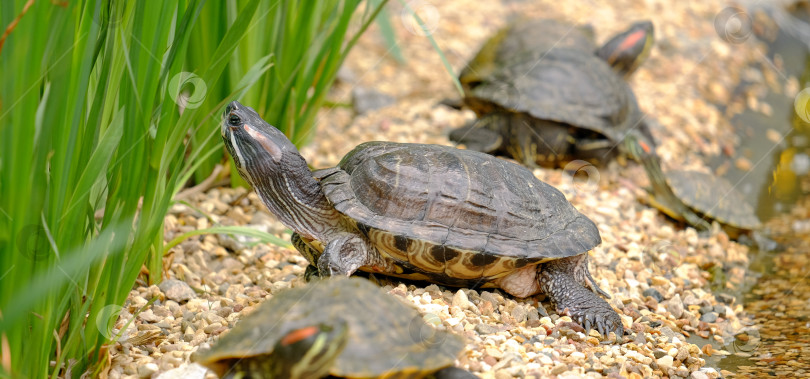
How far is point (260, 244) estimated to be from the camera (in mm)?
3402

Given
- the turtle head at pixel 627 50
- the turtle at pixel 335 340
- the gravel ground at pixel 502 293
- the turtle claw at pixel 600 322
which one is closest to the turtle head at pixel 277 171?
the gravel ground at pixel 502 293

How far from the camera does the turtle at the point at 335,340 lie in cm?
172

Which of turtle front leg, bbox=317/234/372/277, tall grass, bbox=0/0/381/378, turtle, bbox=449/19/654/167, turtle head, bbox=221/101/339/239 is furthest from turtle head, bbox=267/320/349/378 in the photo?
turtle, bbox=449/19/654/167

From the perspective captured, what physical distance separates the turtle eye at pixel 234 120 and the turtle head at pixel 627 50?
11.7ft

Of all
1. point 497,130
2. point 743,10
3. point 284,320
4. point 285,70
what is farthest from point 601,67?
point 743,10

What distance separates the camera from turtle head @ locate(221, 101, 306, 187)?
105 inches

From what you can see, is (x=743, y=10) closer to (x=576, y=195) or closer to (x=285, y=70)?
(x=576, y=195)

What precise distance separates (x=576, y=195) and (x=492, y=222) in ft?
5.39

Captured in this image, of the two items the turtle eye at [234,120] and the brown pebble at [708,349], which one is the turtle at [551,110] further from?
the turtle eye at [234,120]

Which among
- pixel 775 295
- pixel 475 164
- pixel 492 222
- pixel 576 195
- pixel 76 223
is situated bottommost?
pixel 775 295

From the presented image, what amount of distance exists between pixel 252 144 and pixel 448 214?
77cm

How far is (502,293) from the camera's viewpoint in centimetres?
289

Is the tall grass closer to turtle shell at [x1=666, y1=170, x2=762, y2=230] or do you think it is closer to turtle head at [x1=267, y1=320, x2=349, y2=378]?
turtle head at [x1=267, y1=320, x2=349, y2=378]

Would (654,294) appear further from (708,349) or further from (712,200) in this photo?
(712,200)
